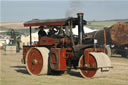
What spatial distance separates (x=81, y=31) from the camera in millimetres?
13078

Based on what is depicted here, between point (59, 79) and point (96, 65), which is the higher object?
point (96, 65)

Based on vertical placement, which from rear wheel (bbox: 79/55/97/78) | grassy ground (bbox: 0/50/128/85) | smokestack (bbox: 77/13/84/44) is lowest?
grassy ground (bbox: 0/50/128/85)

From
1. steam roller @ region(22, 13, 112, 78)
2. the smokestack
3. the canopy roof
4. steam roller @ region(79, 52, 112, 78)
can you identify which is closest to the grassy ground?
steam roller @ region(79, 52, 112, 78)

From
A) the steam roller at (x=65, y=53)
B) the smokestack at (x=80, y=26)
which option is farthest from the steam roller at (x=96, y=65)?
the smokestack at (x=80, y=26)

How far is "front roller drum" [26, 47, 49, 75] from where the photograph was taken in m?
13.1

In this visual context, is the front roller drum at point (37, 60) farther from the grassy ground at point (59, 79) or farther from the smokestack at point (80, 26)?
the smokestack at point (80, 26)

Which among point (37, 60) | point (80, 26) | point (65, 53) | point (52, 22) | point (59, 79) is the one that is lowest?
point (59, 79)

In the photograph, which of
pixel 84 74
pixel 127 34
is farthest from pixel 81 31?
pixel 127 34

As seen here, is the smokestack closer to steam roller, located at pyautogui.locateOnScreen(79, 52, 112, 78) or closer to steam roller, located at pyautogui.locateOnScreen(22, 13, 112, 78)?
steam roller, located at pyautogui.locateOnScreen(22, 13, 112, 78)

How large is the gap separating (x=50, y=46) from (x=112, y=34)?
1496 centimetres

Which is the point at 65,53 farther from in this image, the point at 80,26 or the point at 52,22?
the point at 52,22

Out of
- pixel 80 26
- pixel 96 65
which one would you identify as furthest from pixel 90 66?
pixel 80 26

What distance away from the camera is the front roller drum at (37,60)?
13.1 m

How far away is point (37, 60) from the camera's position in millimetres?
13445
